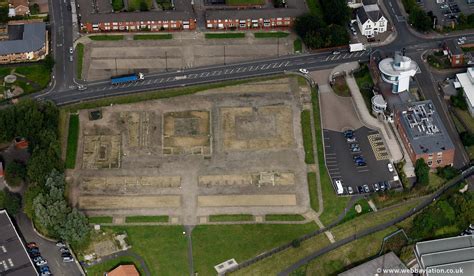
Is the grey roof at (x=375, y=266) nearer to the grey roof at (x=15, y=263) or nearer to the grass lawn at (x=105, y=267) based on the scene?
the grass lawn at (x=105, y=267)

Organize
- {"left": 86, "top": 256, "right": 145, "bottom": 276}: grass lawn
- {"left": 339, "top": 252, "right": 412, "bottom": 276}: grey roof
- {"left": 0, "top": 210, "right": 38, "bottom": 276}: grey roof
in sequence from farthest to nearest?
1. {"left": 86, "top": 256, "right": 145, "bottom": 276}: grass lawn
2. {"left": 339, "top": 252, "right": 412, "bottom": 276}: grey roof
3. {"left": 0, "top": 210, "right": 38, "bottom": 276}: grey roof

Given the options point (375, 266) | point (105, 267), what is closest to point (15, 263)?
point (105, 267)

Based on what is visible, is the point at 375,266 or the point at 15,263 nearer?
the point at 15,263

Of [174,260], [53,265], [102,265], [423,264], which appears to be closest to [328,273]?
[423,264]

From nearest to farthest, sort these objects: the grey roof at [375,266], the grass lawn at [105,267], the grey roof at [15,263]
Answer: the grey roof at [15,263] → the grey roof at [375,266] → the grass lawn at [105,267]

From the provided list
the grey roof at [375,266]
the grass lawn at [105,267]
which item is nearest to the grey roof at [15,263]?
the grass lawn at [105,267]

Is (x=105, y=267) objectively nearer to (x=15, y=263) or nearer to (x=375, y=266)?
(x=15, y=263)

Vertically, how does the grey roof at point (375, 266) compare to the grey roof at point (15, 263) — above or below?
below

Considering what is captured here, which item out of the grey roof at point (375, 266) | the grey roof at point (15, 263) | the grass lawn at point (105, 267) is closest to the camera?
the grey roof at point (15, 263)

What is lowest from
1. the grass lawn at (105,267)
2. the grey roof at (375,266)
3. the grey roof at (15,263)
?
the grey roof at (375,266)

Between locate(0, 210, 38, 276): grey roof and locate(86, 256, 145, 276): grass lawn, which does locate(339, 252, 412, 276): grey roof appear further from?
locate(0, 210, 38, 276): grey roof

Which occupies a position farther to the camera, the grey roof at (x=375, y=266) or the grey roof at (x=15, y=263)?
the grey roof at (x=375, y=266)

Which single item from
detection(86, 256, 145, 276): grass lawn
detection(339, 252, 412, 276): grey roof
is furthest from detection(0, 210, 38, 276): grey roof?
detection(339, 252, 412, 276): grey roof
